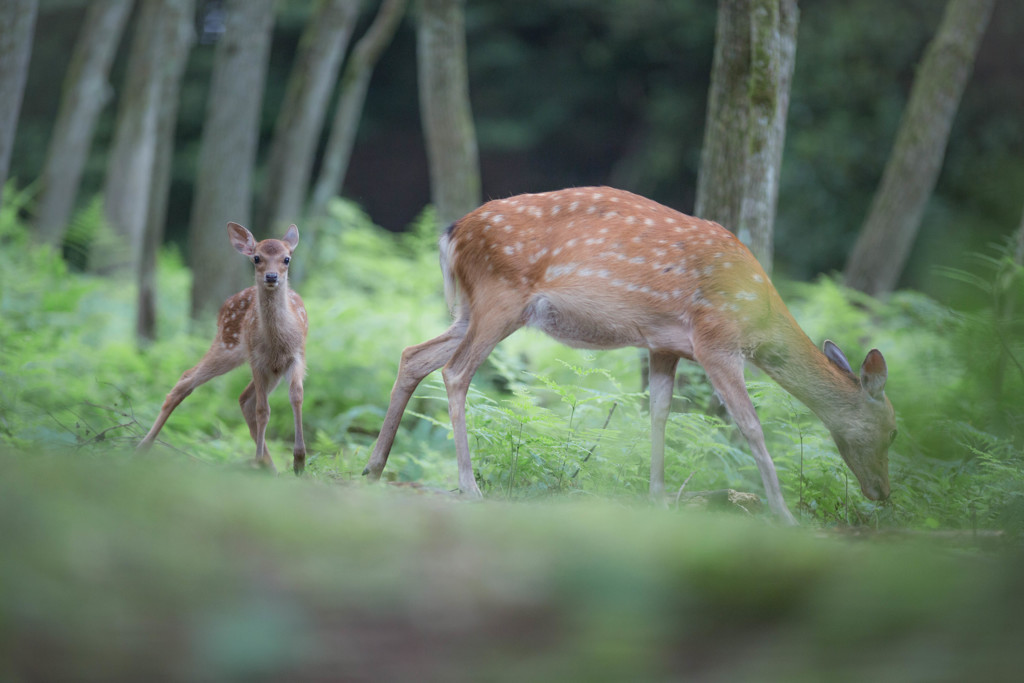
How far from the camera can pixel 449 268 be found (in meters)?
5.41

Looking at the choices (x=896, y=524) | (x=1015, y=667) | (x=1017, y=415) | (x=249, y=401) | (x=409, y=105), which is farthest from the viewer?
(x=409, y=105)

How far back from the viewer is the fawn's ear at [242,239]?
557 cm

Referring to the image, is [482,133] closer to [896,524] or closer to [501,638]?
[896,524]

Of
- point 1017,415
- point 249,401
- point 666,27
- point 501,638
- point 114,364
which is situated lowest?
point 114,364

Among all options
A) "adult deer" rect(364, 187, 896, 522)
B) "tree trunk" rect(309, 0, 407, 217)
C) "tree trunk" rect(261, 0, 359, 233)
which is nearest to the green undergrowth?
"adult deer" rect(364, 187, 896, 522)

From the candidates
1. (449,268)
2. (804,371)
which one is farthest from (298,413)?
(804,371)

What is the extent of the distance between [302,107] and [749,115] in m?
8.41

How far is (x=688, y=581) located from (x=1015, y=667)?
0.63 metres

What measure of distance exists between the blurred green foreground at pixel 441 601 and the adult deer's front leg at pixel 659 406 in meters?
2.61

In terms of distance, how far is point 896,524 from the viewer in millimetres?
4684

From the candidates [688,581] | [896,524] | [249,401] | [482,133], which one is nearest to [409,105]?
[482,133]

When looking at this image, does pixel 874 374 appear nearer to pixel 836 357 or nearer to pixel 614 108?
pixel 836 357

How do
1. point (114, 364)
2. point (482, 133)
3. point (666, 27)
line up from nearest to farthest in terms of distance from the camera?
point (114, 364) < point (666, 27) < point (482, 133)

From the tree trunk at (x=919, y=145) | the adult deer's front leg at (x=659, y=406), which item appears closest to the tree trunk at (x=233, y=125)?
the tree trunk at (x=919, y=145)
